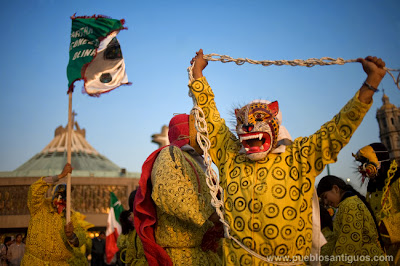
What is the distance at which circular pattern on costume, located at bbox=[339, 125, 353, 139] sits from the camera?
250 centimetres

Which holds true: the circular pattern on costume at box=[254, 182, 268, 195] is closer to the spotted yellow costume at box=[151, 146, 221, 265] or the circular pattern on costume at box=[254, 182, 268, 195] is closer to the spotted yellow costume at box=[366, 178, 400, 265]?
the spotted yellow costume at box=[151, 146, 221, 265]

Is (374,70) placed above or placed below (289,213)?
above

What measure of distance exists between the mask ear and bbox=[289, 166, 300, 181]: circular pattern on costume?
45 centimetres

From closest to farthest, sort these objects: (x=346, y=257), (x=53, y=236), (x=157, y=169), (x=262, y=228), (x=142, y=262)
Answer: (x=262, y=228) < (x=157, y=169) < (x=346, y=257) < (x=142, y=262) < (x=53, y=236)

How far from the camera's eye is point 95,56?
6.34m

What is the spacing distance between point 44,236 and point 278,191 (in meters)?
3.96

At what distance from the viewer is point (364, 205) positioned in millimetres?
4254

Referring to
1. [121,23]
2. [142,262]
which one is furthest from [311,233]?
[121,23]

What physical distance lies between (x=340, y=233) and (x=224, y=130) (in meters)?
2.14

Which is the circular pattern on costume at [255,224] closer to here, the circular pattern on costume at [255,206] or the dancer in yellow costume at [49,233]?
the circular pattern on costume at [255,206]

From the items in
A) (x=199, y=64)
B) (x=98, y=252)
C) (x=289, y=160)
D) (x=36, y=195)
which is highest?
(x=199, y=64)

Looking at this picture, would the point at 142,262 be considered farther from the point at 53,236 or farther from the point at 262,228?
the point at 262,228

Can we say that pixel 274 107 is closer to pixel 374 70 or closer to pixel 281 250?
pixel 374 70

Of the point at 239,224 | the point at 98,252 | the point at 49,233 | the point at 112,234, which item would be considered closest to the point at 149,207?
the point at 239,224
